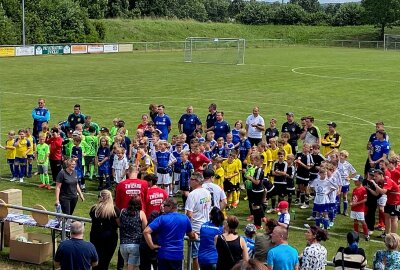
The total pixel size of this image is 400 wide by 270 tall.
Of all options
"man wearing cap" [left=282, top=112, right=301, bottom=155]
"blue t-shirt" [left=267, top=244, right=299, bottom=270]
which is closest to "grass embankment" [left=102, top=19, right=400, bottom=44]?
"man wearing cap" [left=282, top=112, right=301, bottom=155]

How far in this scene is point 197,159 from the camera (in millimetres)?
15828

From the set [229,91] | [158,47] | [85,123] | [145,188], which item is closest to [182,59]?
[158,47]

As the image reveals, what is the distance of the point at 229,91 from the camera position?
3703 cm

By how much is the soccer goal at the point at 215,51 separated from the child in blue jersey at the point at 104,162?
1563 inches

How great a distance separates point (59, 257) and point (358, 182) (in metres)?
7.14

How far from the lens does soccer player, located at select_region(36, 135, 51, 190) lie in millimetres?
17281

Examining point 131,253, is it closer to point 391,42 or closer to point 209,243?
point 209,243

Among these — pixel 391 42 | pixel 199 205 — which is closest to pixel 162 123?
pixel 199 205

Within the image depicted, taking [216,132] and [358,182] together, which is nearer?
[358,182]

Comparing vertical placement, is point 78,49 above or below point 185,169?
above

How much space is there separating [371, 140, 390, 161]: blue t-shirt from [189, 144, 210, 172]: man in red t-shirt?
4.59 meters

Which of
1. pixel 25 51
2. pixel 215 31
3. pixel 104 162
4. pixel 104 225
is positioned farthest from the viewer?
pixel 215 31

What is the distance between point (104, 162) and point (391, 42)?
74817mm

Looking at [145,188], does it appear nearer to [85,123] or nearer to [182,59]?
[85,123]
